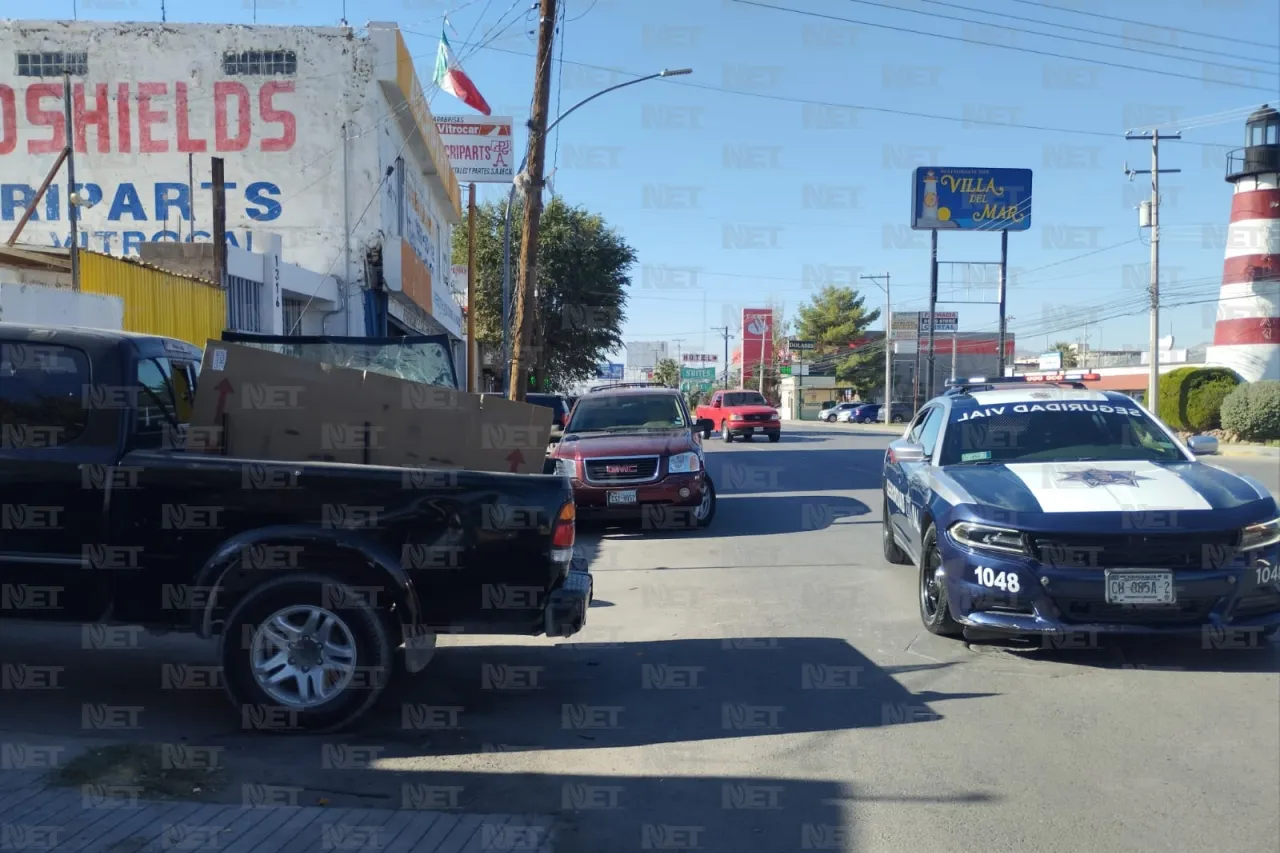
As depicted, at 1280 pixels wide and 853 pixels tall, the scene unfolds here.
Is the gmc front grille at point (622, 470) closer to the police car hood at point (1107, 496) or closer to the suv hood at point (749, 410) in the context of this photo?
the police car hood at point (1107, 496)

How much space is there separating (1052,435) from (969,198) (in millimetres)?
36558

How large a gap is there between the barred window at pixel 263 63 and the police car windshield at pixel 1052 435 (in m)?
18.1

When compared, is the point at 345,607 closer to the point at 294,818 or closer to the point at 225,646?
the point at 225,646

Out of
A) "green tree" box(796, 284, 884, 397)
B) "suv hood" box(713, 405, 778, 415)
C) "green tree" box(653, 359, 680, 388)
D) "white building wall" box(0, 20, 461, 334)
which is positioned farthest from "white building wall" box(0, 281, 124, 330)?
"green tree" box(653, 359, 680, 388)

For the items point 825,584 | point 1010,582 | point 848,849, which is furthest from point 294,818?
point 825,584

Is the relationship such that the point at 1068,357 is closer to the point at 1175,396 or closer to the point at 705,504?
the point at 1175,396

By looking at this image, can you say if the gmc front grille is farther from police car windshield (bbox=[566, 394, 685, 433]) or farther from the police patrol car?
the police patrol car

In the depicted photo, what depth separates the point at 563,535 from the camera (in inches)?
204

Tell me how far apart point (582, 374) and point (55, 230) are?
2652 cm

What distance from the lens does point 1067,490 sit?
20.5 feet

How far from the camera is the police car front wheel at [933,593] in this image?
6.61 meters

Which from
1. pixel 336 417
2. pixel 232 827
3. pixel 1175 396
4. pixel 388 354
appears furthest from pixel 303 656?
pixel 1175 396

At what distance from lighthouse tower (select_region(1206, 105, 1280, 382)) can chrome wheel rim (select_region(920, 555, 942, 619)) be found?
1531 inches

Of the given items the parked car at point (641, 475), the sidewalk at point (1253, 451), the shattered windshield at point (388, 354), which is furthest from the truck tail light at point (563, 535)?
the sidewalk at point (1253, 451)
